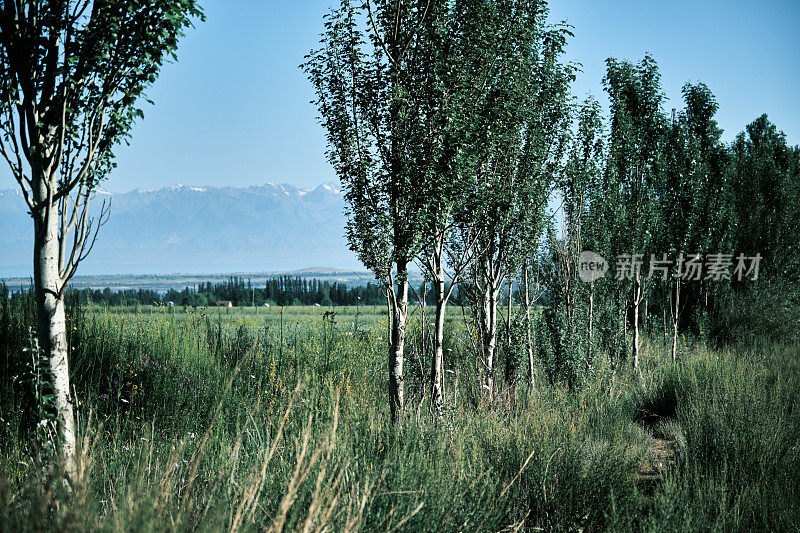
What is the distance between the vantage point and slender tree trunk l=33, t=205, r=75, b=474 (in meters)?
3.98

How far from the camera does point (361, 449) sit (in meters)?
4.15

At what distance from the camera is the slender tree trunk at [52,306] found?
Answer: 13.1 feet

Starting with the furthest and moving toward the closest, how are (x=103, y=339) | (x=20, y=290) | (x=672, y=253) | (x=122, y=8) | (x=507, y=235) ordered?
(x=672, y=253) < (x=20, y=290) < (x=103, y=339) < (x=507, y=235) < (x=122, y=8)

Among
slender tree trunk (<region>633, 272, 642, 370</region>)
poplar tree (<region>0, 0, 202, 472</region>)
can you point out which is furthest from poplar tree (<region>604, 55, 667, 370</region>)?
poplar tree (<region>0, 0, 202, 472</region>)

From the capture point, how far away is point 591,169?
9.66 metres

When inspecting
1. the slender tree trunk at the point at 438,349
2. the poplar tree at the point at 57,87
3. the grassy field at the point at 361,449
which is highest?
the poplar tree at the point at 57,87

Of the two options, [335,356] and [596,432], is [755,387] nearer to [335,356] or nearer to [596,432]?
[596,432]

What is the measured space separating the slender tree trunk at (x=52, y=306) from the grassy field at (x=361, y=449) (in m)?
0.16

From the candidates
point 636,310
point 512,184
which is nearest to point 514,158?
point 512,184

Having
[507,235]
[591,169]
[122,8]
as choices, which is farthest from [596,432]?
[122,8]

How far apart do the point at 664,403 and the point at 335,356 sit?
5638mm

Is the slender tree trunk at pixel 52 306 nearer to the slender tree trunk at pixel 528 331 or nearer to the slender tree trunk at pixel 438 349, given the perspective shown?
the slender tree trunk at pixel 438 349

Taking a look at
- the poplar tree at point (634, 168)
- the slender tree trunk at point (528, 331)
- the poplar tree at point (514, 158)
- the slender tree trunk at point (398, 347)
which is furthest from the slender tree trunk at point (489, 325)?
the poplar tree at point (634, 168)

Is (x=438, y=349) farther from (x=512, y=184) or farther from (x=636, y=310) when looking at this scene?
(x=636, y=310)
